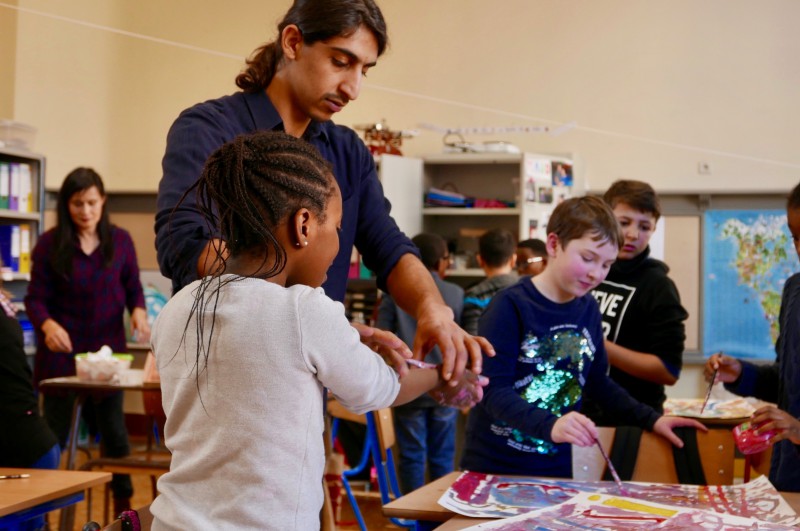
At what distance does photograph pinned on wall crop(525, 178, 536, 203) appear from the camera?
19.3 ft

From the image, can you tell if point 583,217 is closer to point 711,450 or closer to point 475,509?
point 711,450

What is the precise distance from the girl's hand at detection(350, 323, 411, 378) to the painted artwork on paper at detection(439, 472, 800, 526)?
404mm

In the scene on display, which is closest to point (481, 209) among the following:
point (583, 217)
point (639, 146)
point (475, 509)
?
point (639, 146)

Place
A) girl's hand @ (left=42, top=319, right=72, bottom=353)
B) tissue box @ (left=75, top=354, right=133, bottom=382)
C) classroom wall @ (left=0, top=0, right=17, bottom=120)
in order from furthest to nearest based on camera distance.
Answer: classroom wall @ (left=0, top=0, right=17, bottom=120)
girl's hand @ (left=42, top=319, right=72, bottom=353)
tissue box @ (left=75, top=354, right=133, bottom=382)

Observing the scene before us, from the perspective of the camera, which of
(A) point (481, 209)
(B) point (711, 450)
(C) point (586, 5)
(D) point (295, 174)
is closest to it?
(D) point (295, 174)

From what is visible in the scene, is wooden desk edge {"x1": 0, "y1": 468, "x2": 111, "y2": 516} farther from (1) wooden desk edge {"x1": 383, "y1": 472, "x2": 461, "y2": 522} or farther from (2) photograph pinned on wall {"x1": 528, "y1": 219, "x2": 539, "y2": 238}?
(2) photograph pinned on wall {"x1": 528, "y1": 219, "x2": 539, "y2": 238}

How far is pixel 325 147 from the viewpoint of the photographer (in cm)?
161

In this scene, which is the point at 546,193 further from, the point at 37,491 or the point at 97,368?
the point at 37,491

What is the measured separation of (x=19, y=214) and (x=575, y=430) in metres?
4.87

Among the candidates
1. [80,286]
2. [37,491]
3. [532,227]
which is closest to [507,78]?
[532,227]

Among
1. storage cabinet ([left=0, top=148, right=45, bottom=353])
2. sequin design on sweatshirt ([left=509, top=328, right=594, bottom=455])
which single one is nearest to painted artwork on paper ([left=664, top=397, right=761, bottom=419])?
sequin design on sweatshirt ([left=509, top=328, right=594, bottom=455])

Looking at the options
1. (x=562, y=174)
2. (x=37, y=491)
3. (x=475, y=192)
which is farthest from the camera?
(x=475, y=192)

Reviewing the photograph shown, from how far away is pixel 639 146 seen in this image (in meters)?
6.25

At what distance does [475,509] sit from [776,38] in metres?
5.38
